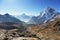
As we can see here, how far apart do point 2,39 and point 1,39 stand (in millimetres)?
945

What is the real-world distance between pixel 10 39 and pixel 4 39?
18.3ft

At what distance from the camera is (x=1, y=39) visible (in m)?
118

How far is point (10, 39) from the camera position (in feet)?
398

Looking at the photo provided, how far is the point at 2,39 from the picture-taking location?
119 m

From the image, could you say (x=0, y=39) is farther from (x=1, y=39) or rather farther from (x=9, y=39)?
(x=9, y=39)

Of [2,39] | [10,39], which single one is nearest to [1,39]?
[2,39]

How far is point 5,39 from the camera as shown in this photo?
122312 mm

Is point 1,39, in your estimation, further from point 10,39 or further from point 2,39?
point 10,39

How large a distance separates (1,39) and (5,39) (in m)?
5.05

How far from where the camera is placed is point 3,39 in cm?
11994

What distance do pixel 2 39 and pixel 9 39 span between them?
6.59 metres

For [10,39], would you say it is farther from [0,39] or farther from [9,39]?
[0,39]

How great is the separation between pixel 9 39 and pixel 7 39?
2268mm

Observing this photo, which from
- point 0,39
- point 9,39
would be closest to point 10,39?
point 9,39
